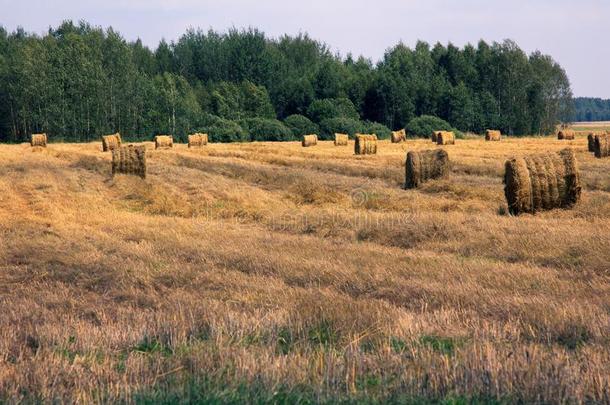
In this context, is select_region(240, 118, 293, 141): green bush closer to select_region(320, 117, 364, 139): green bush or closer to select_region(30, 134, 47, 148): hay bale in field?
select_region(320, 117, 364, 139): green bush

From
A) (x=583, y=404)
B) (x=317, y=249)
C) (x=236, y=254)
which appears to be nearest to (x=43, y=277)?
(x=236, y=254)

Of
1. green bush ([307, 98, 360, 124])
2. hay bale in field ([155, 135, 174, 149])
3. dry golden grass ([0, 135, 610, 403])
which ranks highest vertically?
green bush ([307, 98, 360, 124])

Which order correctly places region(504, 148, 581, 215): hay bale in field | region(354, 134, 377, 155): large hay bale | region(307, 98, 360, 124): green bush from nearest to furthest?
region(504, 148, 581, 215): hay bale in field
region(354, 134, 377, 155): large hay bale
region(307, 98, 360, 124): green bush

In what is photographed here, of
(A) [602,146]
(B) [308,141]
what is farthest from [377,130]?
(A) [602,146]

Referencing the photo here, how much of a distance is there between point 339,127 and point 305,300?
62.8 metres

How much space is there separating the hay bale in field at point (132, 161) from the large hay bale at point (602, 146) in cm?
1613

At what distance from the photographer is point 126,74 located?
77.5 meters

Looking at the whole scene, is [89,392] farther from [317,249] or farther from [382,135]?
[382,135]

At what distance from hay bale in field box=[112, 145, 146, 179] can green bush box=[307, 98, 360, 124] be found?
50.0 metres

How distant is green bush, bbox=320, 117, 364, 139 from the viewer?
69.4 metres

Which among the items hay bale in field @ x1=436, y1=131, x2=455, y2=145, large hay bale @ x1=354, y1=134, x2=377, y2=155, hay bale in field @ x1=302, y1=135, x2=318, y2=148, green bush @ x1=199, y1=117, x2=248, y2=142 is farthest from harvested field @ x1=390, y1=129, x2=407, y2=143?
green bush @ x1=199, y1=117, x2=248, y2=142

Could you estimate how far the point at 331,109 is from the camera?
248 feet

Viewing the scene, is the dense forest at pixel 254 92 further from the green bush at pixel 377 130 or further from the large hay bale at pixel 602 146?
the large hay bale at pixel 602 146

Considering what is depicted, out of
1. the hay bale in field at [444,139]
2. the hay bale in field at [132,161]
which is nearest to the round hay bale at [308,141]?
the hay bale in field at [444,139]
